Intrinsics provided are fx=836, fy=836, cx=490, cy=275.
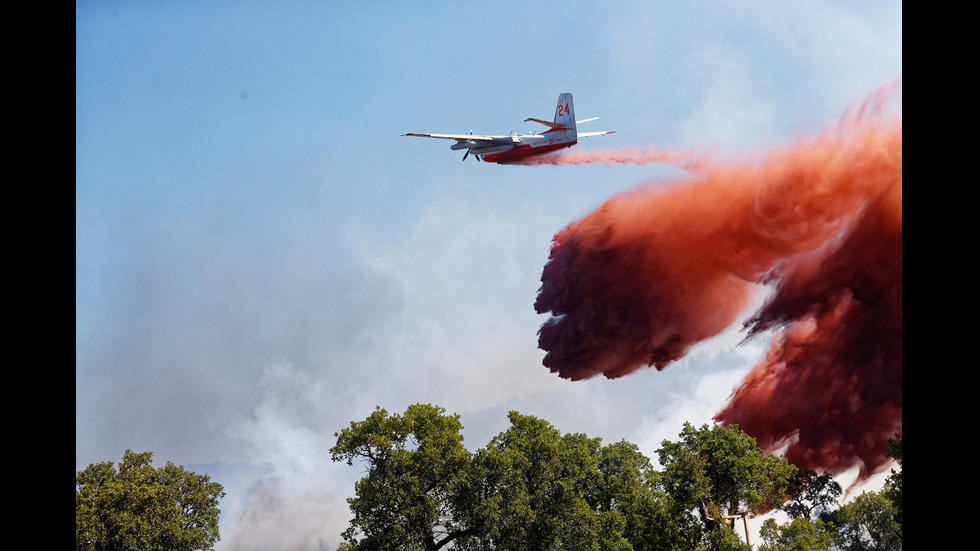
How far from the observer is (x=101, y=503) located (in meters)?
40.6

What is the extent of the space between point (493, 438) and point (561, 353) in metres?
12.1

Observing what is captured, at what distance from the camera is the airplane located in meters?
51.4

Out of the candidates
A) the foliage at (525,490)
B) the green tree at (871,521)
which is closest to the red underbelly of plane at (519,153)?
the foliage at (525,490)

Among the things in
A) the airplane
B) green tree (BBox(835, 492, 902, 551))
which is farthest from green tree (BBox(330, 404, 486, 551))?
green tree (BBox(835, 492, 902, 551))

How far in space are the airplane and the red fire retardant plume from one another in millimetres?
4895

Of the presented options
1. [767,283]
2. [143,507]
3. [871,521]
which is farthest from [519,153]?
[871,521]

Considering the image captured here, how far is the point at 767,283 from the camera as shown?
2117 inches

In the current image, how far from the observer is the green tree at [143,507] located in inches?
1563

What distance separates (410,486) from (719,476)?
48.6 feet

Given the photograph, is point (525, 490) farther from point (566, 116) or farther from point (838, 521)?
point (838, 521)

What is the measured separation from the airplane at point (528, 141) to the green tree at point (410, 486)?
59.1 ft
